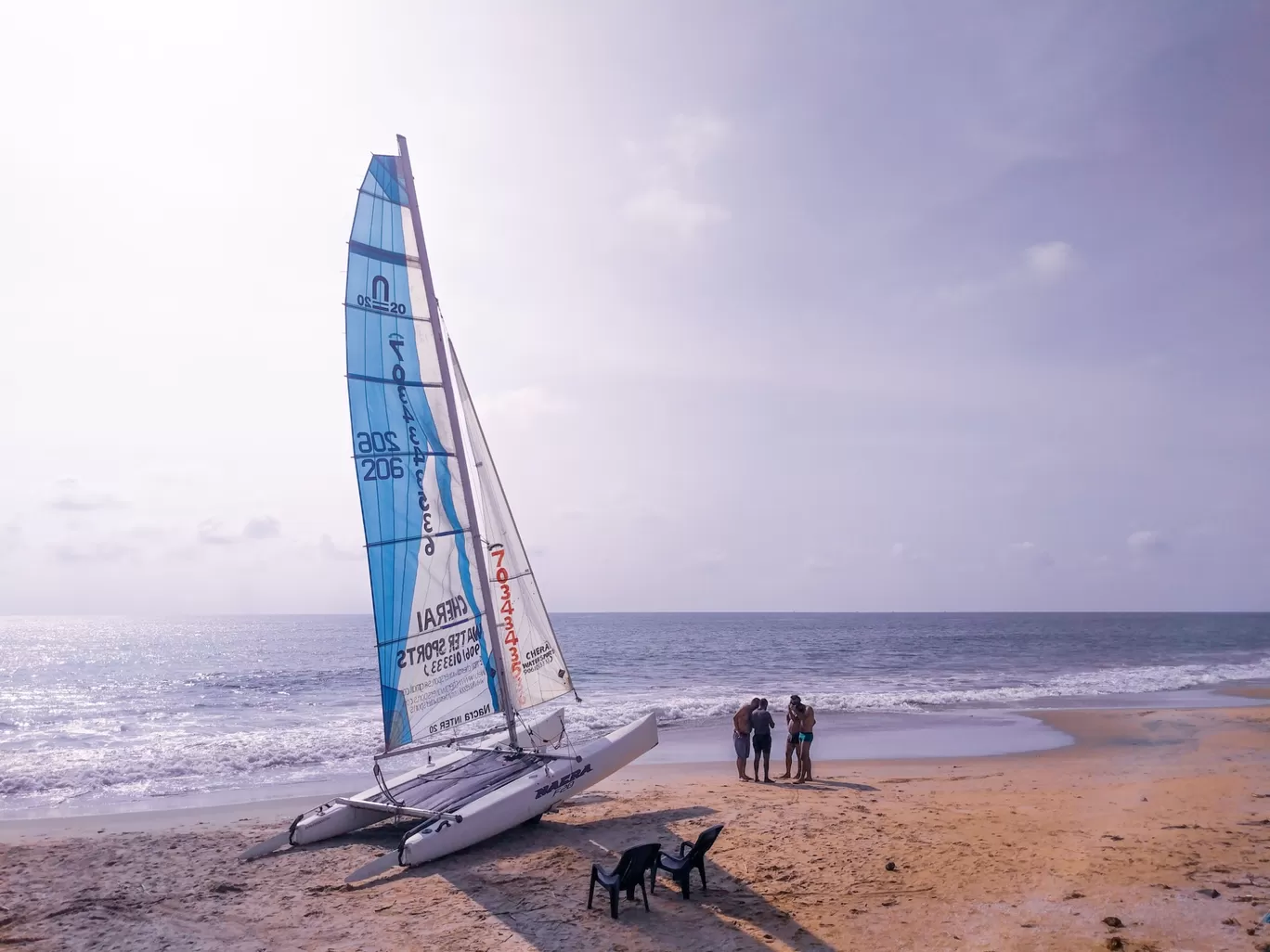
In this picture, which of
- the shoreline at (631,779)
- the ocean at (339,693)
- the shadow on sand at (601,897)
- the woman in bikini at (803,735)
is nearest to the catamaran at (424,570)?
the shadow on sand at (601,897)

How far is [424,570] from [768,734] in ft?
21.8

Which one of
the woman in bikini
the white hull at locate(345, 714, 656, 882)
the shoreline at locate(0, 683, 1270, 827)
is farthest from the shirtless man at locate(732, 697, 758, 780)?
the white hull at locate(345, 714, 656, 882)

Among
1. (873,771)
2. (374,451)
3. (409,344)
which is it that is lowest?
(873,771)

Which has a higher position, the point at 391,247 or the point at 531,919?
the point at 391,247

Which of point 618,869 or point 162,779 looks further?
point 162,779

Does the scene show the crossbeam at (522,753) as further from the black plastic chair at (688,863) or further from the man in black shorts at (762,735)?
the man in black shorts at (762,735)

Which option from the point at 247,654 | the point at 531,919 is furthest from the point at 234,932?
the point at 247,654

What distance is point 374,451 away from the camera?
969 cm

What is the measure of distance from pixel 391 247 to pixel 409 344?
48.2 inches

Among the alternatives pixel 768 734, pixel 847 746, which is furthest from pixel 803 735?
pixel 847 746

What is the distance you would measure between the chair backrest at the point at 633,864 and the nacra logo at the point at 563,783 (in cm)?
301

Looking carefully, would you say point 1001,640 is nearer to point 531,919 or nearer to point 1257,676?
point 1257,676

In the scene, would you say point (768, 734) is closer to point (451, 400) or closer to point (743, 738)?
point (743, 738)

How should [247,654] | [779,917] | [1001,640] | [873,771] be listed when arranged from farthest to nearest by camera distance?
1. [1001,640]
2. [247,654]
3. [873,771]
4. [779,917]
